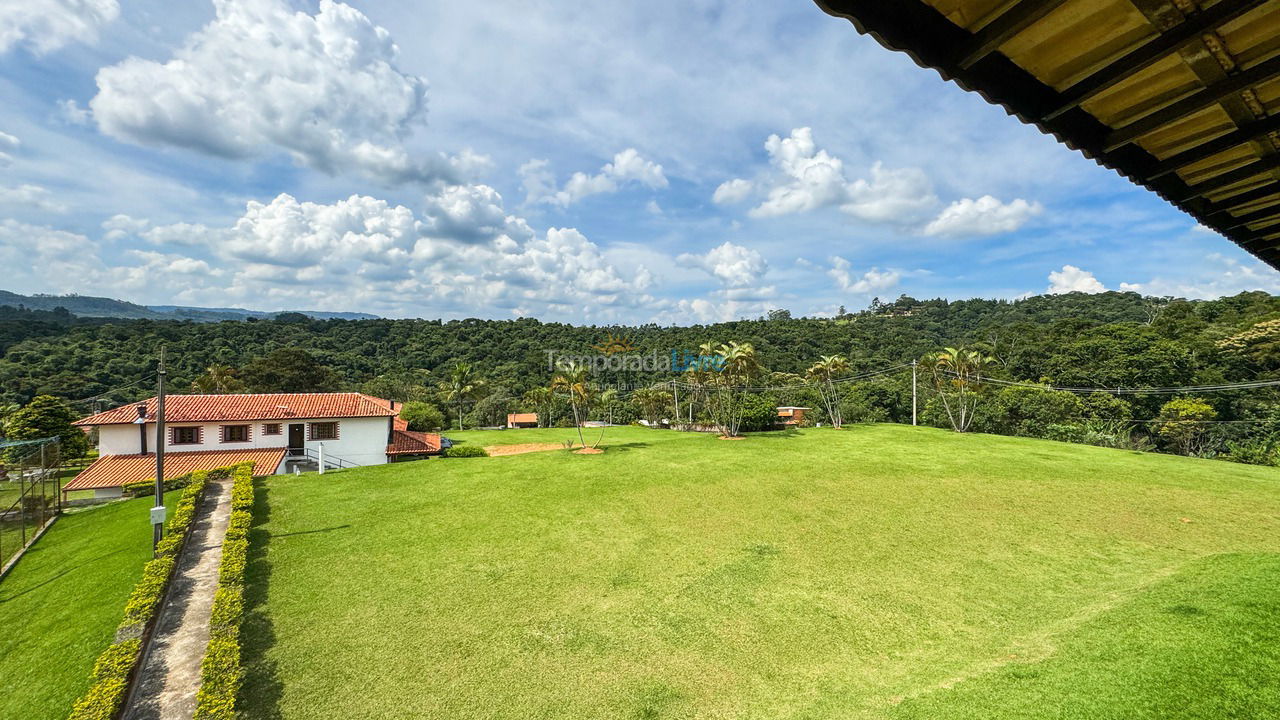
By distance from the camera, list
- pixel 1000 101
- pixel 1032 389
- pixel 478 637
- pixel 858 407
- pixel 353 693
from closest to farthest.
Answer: pixel 1000 101 < pixel 353 693 < pixel 478 637 < pixel 1032 389 < pixel 858 407

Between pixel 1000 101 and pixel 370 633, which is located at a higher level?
pixel 1000 101

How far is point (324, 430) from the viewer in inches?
1014

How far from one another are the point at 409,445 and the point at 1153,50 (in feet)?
102

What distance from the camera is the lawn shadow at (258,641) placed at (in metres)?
6.91

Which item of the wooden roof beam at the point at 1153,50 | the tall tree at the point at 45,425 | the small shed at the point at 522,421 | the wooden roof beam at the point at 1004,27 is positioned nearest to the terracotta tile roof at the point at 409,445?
the tall tree at the point at 45,425

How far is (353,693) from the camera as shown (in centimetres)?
711

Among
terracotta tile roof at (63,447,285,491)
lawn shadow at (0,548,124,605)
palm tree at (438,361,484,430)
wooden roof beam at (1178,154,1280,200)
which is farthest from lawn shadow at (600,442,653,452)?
palm tree at (438,361,484,430)

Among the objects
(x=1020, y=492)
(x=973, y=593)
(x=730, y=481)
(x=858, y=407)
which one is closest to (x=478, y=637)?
(x=973, y=593)

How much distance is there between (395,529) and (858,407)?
41.8 meters

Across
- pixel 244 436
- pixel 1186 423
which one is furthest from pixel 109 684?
pixel 1186 423

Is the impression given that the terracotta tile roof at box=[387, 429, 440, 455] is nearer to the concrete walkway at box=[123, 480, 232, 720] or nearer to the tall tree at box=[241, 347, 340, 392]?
the concrete walkway at box=[123, 480, 232, 720]

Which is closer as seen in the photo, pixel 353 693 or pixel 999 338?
pixel 353 693

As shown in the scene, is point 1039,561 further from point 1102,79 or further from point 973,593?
point 1102,79

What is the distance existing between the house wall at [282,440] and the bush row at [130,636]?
12.5m
